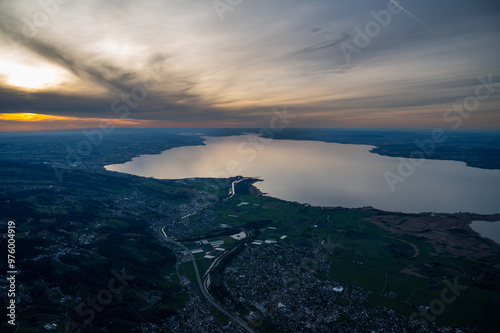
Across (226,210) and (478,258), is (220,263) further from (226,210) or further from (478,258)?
(478,258)

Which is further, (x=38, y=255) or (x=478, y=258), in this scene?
(x=478, y=258)

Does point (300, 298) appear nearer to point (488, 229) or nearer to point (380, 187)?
point (488, 229)

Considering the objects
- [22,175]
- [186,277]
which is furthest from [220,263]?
[22,175]

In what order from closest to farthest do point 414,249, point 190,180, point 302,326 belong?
point 302,326 < point 414,249 < point 190,180

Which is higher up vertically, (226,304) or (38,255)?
(38,255)

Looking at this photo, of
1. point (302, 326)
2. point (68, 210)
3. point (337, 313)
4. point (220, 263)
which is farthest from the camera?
point (68, 210)

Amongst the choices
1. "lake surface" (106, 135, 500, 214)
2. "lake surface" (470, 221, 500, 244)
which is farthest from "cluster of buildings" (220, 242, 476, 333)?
"lake surface" (106, 135, 500, 214)

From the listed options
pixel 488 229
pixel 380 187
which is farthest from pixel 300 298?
pixel 380 187

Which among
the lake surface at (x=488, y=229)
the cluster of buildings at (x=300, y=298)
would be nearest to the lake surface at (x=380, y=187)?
the lake surface at (x=488, y=229)

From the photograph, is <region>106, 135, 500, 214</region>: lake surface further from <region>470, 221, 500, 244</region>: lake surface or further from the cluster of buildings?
the cluster of buildings
